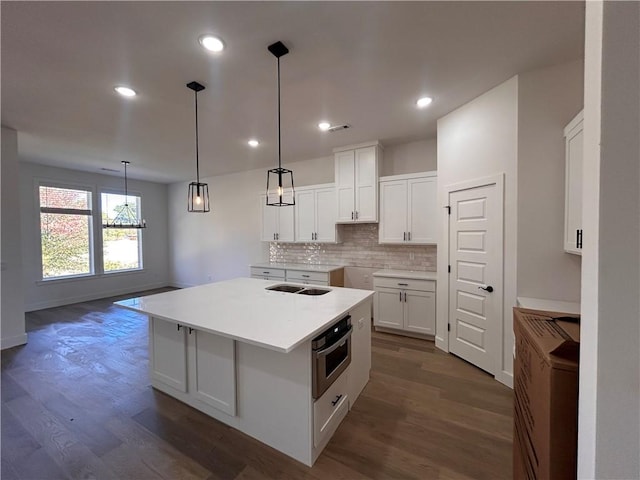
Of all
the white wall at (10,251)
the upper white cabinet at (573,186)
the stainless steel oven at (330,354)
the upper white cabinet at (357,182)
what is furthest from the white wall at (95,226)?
the upper white cabinet at (573,186)

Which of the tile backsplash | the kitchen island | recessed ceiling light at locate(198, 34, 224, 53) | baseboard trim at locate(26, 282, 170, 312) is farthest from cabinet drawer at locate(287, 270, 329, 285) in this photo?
baseboard trim at locate(26, 282, 170, 312)

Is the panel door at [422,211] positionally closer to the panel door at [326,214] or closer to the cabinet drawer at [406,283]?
the cabinet drawer at [406,283]

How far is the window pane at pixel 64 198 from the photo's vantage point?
5.19 m

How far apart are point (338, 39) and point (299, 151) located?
2.69 metres

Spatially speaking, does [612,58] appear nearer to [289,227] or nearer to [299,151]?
[299,151]

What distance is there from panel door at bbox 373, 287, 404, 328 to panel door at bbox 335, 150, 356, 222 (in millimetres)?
1279

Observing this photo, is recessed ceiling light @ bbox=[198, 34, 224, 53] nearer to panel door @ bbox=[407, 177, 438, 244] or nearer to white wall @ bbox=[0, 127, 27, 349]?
panel door @ bbox=[407, 177, 438, 244]

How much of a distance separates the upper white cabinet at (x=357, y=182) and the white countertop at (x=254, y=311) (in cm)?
177

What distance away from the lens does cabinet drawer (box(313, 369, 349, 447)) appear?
172 centimetres

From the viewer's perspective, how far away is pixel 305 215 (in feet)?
15.6

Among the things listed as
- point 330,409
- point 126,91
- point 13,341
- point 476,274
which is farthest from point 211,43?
point 13,341

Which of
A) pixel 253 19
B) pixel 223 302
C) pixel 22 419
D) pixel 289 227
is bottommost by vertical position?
pixel 22 419

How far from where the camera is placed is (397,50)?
78.4 inches

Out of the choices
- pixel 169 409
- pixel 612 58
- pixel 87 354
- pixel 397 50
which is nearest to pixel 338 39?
pixel 397 50
